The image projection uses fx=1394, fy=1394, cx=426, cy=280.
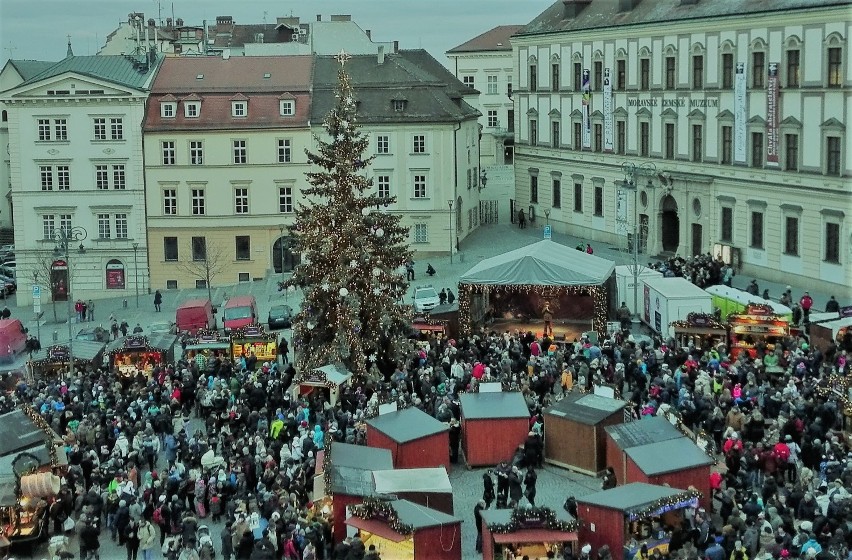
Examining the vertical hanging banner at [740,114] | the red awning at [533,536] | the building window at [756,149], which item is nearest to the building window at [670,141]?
A: the vertical hanging banner at [740,114]

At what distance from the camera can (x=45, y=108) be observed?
67000 mm

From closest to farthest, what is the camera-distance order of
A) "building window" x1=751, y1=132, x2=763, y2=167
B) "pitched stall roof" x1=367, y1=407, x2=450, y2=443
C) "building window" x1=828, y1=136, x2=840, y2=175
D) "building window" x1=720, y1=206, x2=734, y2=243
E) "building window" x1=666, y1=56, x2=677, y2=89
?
"pitched stall roof" x1=367, y1=407, x2=450, y2=443, "building window" x1=828, y1=136, x2=840, y2=175, "building window" x1=751, y1=132, x2=763, y2=167, "building window" x1=720, y1=206, x2=734, y2=243, "building window" x1=666, y1=56, x2=677, y2=89

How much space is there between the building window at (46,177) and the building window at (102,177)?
2269 millimetres

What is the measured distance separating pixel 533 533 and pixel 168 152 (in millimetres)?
47189

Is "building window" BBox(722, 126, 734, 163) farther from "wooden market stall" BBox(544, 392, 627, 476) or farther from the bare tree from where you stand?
"wooden market stall" BBox(544, 392, 627, 476)

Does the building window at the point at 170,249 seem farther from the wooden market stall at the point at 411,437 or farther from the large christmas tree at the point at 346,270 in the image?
the wooden market stall at the point at 411,437

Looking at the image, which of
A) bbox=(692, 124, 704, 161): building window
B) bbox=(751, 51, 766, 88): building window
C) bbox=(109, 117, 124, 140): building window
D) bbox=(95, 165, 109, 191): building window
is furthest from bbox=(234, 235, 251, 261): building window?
bbox=(751, 51, 766, 88): building window

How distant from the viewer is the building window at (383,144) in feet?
222

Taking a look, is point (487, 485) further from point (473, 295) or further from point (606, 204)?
point (606, 204)

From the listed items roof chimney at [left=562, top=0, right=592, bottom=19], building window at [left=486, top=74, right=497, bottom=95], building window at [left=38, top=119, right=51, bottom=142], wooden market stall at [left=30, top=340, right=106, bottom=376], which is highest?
roof chimney at [left=562, top=0, right=592, bottom=19]

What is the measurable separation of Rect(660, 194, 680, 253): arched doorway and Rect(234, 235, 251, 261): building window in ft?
65.0

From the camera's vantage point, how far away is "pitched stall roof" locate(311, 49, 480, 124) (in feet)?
221

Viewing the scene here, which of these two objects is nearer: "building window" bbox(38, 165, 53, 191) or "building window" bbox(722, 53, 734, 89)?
"building window" bbox(722, 53, 734, 89)

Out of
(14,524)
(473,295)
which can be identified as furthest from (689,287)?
(14,524)
